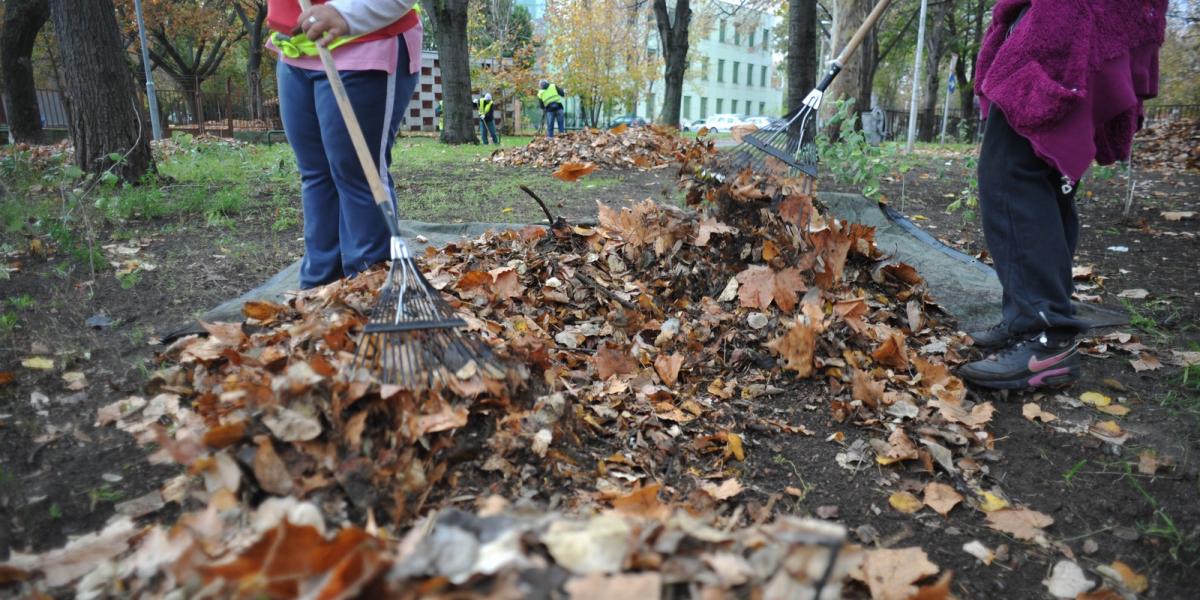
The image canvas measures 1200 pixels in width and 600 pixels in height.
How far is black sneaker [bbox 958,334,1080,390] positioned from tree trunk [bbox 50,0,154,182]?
5.59 metres

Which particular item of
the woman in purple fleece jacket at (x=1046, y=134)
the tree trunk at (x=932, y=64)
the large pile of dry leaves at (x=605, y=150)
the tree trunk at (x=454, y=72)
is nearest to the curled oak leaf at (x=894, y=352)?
the woman in purple fleece jacket at (x=1046, y=134)

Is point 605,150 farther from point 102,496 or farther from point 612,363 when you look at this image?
point 102,496

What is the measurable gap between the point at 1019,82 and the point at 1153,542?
124cm

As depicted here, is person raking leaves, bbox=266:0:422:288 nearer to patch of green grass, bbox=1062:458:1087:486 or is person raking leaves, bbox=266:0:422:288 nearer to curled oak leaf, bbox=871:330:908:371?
curled oak leaf, bbox=871:330:908:371

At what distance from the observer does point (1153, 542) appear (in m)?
1.54

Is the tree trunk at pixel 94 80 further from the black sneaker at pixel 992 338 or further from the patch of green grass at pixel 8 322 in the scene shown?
the black sneaker at pixel 992 338

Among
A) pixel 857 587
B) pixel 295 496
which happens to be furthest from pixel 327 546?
pixel 857 587

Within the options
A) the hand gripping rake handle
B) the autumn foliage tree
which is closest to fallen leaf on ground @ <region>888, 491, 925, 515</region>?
the hand gripping rake handle

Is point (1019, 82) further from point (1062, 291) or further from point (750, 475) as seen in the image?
point (750, 475)

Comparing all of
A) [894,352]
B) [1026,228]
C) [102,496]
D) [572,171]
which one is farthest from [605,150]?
[102,496]

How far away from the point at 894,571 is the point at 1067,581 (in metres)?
0.42

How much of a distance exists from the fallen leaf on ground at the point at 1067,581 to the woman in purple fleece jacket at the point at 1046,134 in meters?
0.79

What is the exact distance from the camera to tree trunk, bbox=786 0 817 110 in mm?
6188

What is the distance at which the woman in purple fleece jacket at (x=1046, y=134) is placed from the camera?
1933 mm
